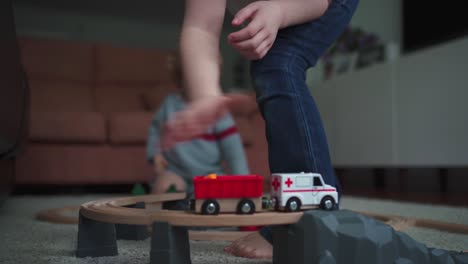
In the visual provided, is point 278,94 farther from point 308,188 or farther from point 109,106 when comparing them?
point 109,106

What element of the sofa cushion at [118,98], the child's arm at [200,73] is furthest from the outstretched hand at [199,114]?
the sofa cushion at [118,98]

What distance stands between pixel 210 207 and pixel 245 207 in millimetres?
36

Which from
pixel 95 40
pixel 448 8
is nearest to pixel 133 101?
pixel 448 8

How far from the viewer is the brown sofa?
A: 2248mm

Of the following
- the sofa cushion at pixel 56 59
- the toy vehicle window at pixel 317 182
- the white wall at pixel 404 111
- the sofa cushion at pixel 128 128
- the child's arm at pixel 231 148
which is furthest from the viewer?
the sofa cushion at pixel 56 59

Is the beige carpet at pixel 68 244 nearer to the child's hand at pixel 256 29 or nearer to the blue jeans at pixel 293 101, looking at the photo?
the blue jeans at pixel 293 101

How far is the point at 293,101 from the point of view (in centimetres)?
61

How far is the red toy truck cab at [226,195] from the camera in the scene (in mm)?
475

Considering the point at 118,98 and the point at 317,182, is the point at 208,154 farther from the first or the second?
the point at 118,98

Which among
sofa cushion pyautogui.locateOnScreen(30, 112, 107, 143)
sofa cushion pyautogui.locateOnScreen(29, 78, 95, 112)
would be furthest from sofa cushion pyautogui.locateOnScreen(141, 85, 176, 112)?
sofa cushion pyautogui.locateOnScreen(30, 112, 107, 143)

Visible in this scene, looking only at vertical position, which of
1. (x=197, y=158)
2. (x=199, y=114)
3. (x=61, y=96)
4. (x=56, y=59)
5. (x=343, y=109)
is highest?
(x=56, y=59)

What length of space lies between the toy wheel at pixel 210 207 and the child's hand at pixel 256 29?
0.55 feet

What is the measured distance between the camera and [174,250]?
47 centimetres

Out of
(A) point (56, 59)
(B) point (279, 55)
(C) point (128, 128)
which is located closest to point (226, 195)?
(B) point (279, 55)
